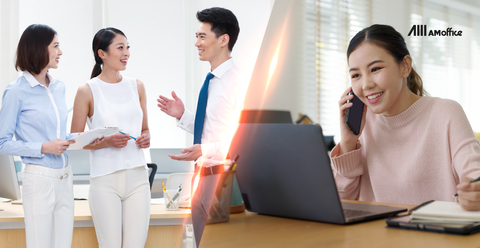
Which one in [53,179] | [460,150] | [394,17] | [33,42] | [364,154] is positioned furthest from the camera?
[394,17]

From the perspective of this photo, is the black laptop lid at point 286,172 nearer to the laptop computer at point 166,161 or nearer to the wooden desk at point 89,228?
the wooden desk at point 89,228

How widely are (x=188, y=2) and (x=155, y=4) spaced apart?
324mm

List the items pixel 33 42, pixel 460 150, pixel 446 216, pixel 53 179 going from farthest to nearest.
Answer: pixel 33 42 < pixel 53 179 < pixel 460 150 < pixel 446 216

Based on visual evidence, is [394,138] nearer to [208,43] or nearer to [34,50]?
[208,43]

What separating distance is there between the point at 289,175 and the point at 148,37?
11.0 ft

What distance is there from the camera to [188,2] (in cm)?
366

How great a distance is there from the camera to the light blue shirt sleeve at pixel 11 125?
5.40 feet

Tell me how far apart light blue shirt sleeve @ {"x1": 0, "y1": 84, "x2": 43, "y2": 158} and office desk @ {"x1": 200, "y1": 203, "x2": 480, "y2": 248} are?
4.77 ft

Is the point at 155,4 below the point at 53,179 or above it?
above

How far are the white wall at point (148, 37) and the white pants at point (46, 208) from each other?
1.94 m

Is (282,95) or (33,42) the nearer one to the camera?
A: (33,42)

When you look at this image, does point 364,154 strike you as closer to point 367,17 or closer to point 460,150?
point 460,150

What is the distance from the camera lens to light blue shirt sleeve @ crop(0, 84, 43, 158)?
1645mm

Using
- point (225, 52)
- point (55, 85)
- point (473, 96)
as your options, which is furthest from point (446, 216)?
point (473, 96)
